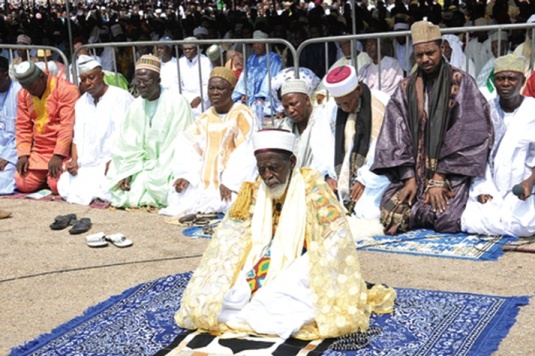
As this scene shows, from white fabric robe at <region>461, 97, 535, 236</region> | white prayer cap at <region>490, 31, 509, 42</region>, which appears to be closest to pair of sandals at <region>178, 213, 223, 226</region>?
white fabric robe at <region>461, 97, 535, 236</region>

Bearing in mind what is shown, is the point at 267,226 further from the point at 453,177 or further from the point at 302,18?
the point at 302,18

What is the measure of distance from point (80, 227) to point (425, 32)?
3.30 metres

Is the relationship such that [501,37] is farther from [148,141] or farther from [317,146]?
[148,141]

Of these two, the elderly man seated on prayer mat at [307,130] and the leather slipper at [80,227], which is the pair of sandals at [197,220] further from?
the elderly man seated on prayer mat at [307,130]

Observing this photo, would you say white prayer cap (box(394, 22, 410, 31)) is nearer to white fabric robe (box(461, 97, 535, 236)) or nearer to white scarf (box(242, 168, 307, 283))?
white fabric robe (box(461, 97, 535, 236))

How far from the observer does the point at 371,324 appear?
183 inches

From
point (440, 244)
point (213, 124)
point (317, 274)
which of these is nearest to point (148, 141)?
point (213, 124)

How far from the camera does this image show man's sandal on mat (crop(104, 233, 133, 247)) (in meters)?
6.78

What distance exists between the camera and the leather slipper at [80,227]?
7293 mm

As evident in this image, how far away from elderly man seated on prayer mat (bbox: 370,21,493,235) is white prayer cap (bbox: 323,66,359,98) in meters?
0.38

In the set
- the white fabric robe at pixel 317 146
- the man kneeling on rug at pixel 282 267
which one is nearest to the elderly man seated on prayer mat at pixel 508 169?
the white fabric robe at pixel 317 146

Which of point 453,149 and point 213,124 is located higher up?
point 213,124

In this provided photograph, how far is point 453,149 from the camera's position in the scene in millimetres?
6551

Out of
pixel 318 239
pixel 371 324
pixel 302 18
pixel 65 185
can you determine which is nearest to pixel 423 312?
pixel 371 324
